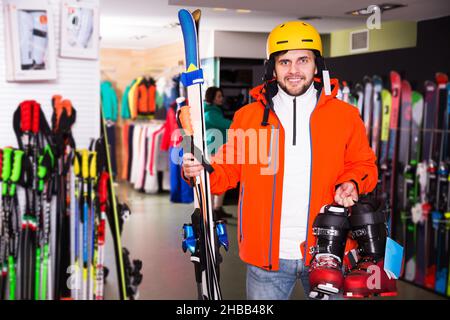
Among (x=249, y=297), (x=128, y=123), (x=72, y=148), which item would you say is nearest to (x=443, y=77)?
(x=128, y=123)

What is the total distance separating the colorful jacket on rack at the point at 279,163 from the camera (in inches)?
41.7

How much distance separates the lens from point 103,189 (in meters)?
2.43

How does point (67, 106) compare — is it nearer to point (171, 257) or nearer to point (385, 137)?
point (171, 257)

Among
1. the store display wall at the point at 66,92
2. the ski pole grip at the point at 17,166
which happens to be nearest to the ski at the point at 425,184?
the store display wall at the point at 66,92

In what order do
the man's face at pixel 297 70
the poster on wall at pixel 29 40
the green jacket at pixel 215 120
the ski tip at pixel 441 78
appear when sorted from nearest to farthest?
1. the man's face at pixel 297 70
2. the green jacket at pixel 215 120
3. the poster on wall at pixel 29 40
4. the ski tip at pixel 441 78

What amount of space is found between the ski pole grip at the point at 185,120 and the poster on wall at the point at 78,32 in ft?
4.44

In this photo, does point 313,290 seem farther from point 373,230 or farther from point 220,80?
point 220,80

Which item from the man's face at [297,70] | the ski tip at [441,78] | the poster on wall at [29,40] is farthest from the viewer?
the ski tip at [441,78]

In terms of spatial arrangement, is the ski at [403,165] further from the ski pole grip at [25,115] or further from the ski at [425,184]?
the ski pole grip at [25,115]

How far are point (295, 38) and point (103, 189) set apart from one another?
1.56m

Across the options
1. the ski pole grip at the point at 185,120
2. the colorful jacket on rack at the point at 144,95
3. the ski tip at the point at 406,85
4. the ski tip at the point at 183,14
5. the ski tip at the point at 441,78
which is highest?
the ski tip at the point at 183,14

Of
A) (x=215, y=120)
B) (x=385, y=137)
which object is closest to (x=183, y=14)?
(x=215, y=120)

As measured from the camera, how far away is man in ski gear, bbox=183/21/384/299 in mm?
1061

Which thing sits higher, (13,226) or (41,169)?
(41,169)
